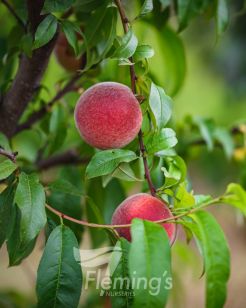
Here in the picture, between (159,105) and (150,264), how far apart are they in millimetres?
217

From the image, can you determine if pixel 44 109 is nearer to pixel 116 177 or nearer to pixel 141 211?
pixel 116 177

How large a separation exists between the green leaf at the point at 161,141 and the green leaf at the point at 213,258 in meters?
0.12

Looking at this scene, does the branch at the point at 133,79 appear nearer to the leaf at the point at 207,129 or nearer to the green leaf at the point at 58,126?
the green leaf at the point at 58,126

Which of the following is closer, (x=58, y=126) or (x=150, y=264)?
(x=150, y=264)

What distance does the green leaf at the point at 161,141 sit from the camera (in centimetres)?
70

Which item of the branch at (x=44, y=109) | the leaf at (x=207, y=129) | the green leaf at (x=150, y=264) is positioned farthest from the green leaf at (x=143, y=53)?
the leaf at (x=207, y=129)


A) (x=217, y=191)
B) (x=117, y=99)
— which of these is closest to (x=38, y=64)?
(x=117, y=99)

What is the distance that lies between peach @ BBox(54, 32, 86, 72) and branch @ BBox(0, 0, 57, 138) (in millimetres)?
124

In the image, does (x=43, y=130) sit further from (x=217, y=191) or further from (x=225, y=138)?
(x=217, y=191)

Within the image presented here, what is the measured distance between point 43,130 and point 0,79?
129 millimetres

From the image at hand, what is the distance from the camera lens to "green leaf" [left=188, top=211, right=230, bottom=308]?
1.85ft

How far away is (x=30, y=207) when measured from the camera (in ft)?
2.10

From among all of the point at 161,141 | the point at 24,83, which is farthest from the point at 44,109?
the point at 161,141

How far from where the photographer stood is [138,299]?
56 cm
